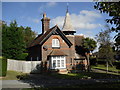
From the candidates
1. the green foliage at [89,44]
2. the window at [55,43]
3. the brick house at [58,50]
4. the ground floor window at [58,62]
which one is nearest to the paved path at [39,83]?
the ground floor window at [58,62]

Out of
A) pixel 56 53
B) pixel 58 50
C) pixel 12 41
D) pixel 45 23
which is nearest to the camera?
pixel 56 53

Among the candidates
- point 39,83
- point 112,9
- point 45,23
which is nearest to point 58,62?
point 45,23

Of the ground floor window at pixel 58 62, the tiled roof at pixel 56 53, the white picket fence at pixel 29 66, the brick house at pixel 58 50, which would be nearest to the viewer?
the tiled roof at pixel 56 53

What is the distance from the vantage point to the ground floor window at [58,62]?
30.5 meters

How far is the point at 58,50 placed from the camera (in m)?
31.5

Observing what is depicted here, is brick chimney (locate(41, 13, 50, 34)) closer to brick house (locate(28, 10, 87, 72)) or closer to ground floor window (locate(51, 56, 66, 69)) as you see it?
brick house (locate(28, 10, 87, 72))

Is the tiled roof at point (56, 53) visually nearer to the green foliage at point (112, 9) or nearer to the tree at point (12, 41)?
the tree at point (12, 41)

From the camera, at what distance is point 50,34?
3077cm

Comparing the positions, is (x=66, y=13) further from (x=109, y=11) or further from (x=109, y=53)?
(x=109, y=11)

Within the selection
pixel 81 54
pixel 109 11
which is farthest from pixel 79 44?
pixel 109 11

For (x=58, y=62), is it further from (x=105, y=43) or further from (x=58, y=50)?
(x=105, y=43)

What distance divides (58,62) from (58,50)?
7.22 feet

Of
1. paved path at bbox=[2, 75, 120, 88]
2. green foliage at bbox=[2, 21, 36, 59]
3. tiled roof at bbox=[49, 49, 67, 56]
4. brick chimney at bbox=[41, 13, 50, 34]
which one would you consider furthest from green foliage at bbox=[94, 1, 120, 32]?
green foliage at bbox=[2, 21, 36, 59]

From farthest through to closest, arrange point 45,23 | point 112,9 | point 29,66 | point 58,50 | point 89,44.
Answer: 1. point 45,23
2. point 89,44
3. point 58,50
4. point 29,66
5. point 112,9
